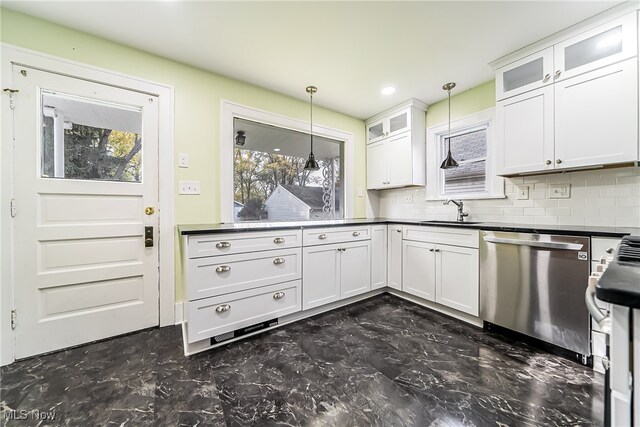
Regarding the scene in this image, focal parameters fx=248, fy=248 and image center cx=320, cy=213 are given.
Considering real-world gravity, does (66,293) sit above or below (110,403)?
above

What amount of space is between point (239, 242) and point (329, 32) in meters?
1.79

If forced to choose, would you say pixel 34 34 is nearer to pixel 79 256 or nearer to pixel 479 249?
pixel 79 256

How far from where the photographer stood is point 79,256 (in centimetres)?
194

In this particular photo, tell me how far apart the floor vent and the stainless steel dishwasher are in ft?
6.13

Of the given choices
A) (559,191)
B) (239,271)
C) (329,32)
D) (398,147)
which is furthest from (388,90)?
(239,271)

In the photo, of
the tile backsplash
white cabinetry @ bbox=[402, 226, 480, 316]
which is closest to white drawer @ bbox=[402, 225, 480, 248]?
white cabinetry @ bbox=[402, 226, 480, 316]

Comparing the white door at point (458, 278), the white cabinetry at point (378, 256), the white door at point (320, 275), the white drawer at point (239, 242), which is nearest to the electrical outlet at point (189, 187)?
the white drawer at point (239, 242)

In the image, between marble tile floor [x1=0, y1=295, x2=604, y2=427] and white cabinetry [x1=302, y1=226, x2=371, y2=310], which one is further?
white cabinetry [x1=302, y1=226, x2=371, y2=310]

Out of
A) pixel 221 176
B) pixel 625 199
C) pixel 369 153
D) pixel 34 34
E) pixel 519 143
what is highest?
pixel 34 34

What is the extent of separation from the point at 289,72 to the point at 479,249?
247cm

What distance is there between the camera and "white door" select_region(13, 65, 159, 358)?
69.9 inches

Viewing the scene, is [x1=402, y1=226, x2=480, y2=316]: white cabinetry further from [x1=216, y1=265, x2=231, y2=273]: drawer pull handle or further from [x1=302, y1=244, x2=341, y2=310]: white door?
[x1=216, y1=265, x2=231, y2=273]: drawer pull handle

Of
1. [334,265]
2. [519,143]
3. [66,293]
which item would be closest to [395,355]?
[334,265]

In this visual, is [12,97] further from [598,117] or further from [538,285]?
[598,117]
